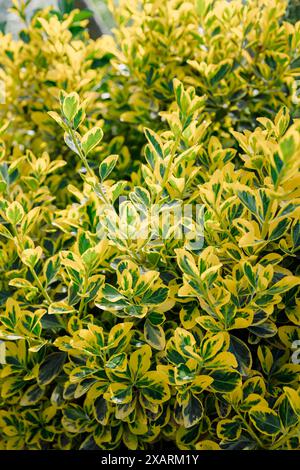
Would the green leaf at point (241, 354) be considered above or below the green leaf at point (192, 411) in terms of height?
above

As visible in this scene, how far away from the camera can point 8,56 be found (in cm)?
167

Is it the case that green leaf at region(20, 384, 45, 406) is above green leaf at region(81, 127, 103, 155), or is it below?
below

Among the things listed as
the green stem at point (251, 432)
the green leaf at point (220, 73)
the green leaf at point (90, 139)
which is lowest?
the green stem at point (251, 432)

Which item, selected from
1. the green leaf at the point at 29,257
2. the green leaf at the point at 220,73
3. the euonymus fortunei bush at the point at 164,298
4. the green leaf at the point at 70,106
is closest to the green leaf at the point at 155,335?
the euonymus fortunei bush at the point at 164,298

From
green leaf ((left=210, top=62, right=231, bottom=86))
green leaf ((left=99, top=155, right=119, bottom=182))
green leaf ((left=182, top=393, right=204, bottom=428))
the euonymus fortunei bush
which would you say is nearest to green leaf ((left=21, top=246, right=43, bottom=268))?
the euonymus fortunei bush

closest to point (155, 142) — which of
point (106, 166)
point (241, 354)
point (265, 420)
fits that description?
point (106, 166)

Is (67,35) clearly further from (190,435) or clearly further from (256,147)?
(190,435)

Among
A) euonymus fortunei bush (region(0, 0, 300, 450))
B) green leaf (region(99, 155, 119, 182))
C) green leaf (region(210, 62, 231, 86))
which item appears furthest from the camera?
green leaf (region(210, 62, 231, 86))

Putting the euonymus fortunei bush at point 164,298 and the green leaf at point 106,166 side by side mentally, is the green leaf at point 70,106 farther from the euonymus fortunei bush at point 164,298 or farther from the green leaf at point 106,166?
the green leaf at point 106,166

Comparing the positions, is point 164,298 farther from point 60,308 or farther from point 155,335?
point 60,308

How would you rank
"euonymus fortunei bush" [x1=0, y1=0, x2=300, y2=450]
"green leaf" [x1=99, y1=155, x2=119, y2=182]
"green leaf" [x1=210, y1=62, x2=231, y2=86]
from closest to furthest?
"euonymus fortunei bush" [x1=0, y1=0, x2=300, y2=450]
"green leaf" [x1=99, y1=155, x2=119, y2=182]
"green leaf" [x1=210, y1=62, x2=231, y2=86]

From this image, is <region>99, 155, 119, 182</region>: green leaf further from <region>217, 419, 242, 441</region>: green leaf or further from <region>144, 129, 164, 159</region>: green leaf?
<region>217, 419, 242, 441</region>: green leaf

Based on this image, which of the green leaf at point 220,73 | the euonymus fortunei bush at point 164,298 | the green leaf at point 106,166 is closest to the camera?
the euonymus fortunei bush at point 164,298
